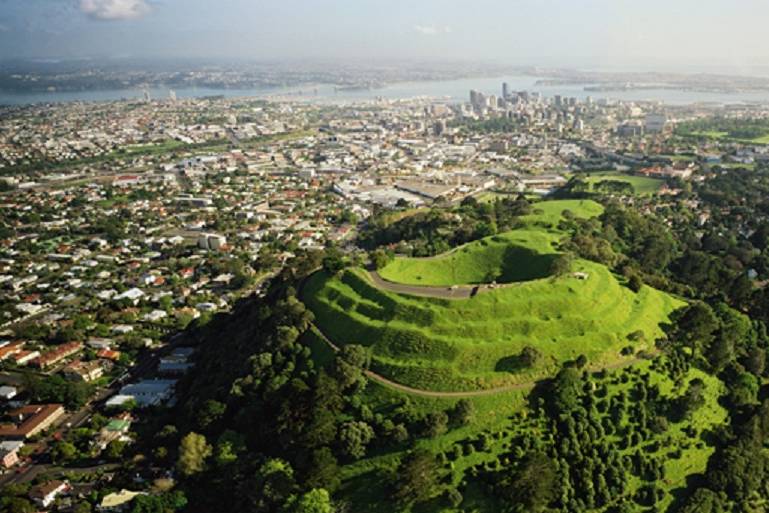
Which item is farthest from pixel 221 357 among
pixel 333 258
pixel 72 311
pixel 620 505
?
pixel 620 505

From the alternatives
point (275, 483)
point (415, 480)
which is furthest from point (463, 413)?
point (275, 483)

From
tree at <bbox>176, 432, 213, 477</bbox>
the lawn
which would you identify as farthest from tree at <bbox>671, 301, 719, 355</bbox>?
tree at <bbox>176, 432, 213, 477</bbox>

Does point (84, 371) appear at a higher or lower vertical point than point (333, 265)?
lower

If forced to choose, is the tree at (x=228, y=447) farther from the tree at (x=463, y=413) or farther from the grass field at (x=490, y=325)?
the tree at (x=463, y=413)

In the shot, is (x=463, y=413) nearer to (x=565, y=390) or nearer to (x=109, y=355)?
(x=565, y=390)

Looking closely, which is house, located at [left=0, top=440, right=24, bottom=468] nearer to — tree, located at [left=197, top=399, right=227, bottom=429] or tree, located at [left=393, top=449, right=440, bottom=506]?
tree, located at [left=197, top=399, right=227, bottom=429]

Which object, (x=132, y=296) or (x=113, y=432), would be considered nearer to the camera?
(x=113, y=432)
